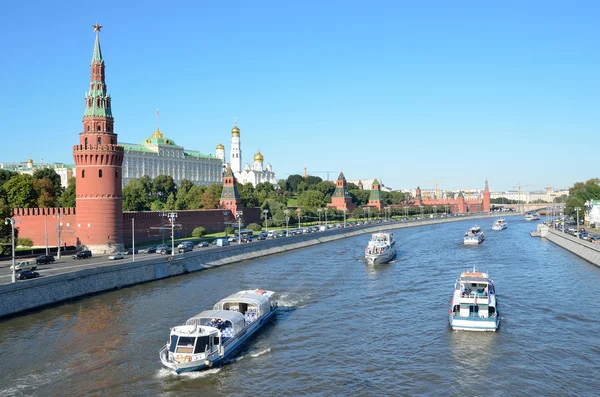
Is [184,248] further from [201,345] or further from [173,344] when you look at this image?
[201,345]

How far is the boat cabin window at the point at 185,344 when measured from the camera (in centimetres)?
2667

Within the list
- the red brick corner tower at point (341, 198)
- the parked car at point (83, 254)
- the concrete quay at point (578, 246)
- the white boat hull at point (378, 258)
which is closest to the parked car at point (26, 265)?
the parked car at point (83, 254)

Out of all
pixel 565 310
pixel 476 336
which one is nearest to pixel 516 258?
pixel 565 310

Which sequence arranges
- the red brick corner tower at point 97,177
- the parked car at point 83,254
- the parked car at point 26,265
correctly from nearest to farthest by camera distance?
the parked car at point 26,265
the parked car at point 83,254
the red brick corner tower at point 97,177

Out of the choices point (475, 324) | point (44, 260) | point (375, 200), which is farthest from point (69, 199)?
point (375, 200)

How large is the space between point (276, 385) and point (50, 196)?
73.5 m

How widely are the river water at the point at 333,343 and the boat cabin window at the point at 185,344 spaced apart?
1.17m

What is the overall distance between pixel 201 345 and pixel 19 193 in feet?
202

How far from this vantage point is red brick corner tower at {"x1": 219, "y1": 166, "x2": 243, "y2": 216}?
10581 centimetres

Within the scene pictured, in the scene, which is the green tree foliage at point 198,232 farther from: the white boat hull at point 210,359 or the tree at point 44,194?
the white boat hull at point 210,359

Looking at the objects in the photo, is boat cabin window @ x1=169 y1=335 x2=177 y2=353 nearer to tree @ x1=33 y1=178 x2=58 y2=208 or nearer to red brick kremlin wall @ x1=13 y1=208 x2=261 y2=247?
red brick kremlin wall @ x1=13 y1=208 x2=261 y2=247

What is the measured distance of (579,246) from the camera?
228ft

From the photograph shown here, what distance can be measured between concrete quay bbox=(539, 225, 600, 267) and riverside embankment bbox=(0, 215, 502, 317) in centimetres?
3555

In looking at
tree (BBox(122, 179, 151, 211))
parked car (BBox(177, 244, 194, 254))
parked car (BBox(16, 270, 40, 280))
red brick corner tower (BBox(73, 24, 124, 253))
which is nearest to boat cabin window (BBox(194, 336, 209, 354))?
parked car (BBox(16, 270, 40, 280))
